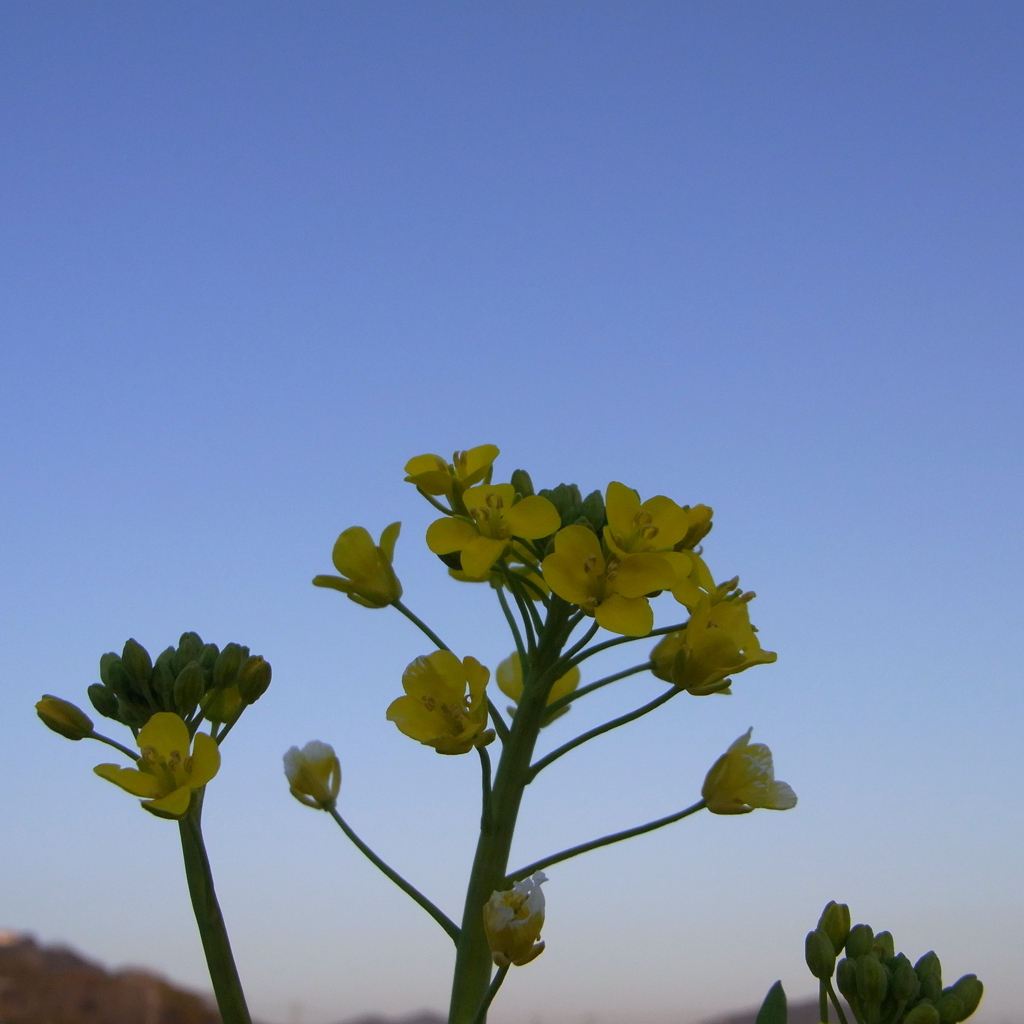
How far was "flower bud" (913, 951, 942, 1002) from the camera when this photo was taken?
1.70m

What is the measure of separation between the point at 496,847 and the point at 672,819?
0.29m

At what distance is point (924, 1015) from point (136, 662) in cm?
142

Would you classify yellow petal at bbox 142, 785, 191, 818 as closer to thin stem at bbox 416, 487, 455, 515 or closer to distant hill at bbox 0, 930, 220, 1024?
thin stem at bbox 416, 487, 455, 515

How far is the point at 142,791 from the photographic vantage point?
4.84 ft

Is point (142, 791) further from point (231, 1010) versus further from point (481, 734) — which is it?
point (481, 734)

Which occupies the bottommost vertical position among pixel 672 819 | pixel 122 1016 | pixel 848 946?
pixel 122 1016

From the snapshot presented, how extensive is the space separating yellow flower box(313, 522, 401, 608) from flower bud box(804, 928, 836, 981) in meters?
0.96

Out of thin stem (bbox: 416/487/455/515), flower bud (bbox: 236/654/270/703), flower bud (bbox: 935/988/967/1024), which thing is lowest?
flower bud (bbox: 935/988/967/1024)

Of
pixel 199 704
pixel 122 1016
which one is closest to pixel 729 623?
pixel 199 704

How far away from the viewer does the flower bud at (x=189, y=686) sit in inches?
64.1

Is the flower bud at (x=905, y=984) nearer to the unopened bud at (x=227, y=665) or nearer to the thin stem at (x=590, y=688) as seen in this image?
the thin stem at (x=590, y=688)

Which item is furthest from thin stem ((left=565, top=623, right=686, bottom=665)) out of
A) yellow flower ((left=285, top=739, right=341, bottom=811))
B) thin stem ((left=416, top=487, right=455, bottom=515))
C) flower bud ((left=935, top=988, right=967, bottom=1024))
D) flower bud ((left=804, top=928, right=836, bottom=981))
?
flower bud ((left=935, top=988, right=967, bottom=1024))

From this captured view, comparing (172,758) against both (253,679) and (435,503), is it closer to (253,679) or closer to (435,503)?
(253,679)

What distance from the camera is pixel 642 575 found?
1.60 m
